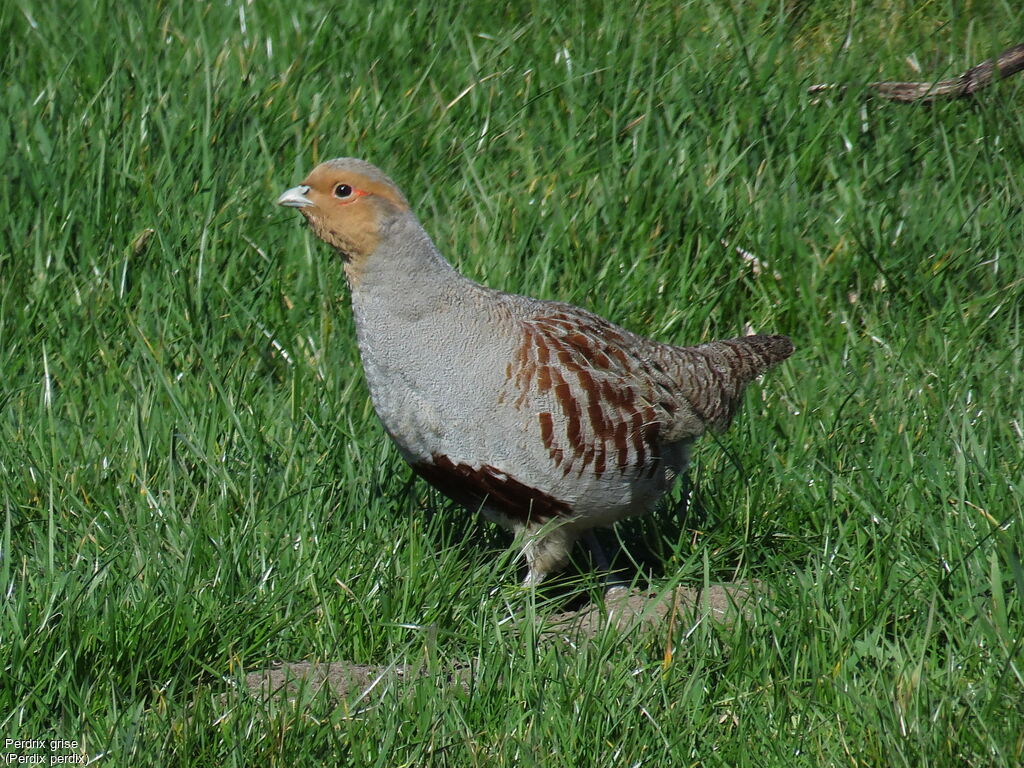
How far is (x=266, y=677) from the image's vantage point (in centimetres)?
334

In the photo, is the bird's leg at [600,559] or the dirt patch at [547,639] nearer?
the dirt patch at [547,639]

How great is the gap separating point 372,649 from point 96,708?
2.44 feet

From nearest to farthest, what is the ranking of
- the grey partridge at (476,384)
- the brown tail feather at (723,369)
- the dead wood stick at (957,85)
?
the grey partridge at (476,384), the brown tail feather at (723,369), the dead wood stick at (957,85)

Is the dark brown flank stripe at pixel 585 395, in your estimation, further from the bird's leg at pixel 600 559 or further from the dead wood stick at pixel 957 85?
the dead wood stick at pixel 957 85

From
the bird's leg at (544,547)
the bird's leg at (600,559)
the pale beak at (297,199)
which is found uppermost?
the pale beak at (297,199)

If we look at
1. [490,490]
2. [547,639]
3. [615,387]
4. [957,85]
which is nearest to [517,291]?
[615,387]

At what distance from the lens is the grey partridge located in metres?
3.70

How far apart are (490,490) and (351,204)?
0.90 m

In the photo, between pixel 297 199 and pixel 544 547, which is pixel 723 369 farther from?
pixel 297 199

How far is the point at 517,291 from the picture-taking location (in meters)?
4.90

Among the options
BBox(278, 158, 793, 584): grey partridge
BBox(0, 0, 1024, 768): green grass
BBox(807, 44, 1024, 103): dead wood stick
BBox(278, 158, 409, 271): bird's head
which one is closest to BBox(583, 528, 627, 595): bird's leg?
BBox(0, 0, 1024, 768): green grass

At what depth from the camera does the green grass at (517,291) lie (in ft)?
10.2

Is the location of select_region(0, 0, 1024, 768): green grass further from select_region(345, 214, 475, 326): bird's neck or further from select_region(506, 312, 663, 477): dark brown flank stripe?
select_region(345, 214, 475, 326): bird's neck

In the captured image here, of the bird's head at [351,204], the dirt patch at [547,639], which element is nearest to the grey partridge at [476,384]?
the bird's head at [351,204]
